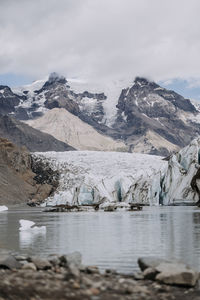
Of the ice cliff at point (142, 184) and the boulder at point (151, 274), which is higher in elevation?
the ice cliff at point (142, 184)

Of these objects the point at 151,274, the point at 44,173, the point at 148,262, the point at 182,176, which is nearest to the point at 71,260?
the point at 148,262

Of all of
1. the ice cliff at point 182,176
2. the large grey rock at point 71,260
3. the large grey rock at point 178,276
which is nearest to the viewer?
the large grey rock at point 178,276

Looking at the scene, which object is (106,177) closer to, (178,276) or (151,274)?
(151,274)

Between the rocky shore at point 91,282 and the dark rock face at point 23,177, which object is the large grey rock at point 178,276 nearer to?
the rocky shore at point 91,282

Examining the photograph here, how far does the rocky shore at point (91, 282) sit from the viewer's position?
6406 mm

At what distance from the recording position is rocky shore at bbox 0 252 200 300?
21.0 feet

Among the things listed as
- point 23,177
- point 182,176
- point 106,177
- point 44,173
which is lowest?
point 182,176

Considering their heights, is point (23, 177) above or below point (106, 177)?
above

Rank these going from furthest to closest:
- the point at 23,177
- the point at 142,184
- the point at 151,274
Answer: the point at 23,177 < the point at 142,184 < the point at 151,274

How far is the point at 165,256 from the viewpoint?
1121cm

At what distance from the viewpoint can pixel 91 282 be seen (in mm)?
7195

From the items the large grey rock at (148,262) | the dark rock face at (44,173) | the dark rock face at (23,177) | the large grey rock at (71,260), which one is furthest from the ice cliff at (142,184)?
the large grey rock at (148,262)

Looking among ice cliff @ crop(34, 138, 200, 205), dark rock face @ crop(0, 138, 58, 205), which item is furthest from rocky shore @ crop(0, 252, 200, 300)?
dark rock face @ crop(0, 138, 58, 205)

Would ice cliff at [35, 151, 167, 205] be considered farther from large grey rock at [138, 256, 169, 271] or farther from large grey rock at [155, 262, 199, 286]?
large grey rock at [155, 262, 199, 286]
